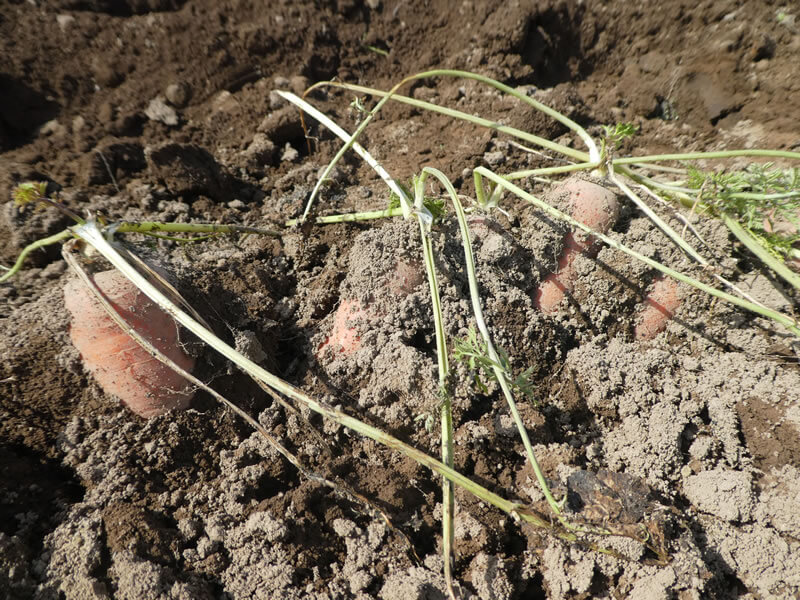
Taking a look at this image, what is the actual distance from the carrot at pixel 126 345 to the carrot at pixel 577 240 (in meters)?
1.25

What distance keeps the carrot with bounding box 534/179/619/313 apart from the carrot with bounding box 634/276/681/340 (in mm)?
246

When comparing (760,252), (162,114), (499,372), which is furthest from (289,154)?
(760,252)

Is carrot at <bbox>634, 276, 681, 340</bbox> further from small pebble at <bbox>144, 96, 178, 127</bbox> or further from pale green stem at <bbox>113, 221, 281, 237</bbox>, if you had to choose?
small pebble at <bbox>144, 96, 178, 127</bbox>

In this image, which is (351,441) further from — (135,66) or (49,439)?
(135,66)

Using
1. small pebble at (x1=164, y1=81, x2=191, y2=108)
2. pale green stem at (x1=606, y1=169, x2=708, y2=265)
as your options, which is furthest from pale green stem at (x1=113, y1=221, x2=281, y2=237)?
pale green stem at (x1=606, y1=169, x2=708, y2=265)

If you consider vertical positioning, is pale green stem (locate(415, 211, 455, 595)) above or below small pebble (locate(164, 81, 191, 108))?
below

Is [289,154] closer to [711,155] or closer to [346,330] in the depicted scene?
[346,330]

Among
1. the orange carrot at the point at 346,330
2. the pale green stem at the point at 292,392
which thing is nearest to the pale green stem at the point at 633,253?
the orange carrot at the point at 346,330

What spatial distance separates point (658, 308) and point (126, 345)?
1739mm

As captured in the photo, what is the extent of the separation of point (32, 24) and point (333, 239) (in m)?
2.14

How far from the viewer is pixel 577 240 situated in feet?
5.23

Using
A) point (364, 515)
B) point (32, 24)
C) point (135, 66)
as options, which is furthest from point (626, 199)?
point (32, 24)

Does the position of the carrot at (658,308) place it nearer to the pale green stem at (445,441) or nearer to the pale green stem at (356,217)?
the pale green stem at (445,441)

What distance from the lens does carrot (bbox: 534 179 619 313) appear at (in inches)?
62.6
